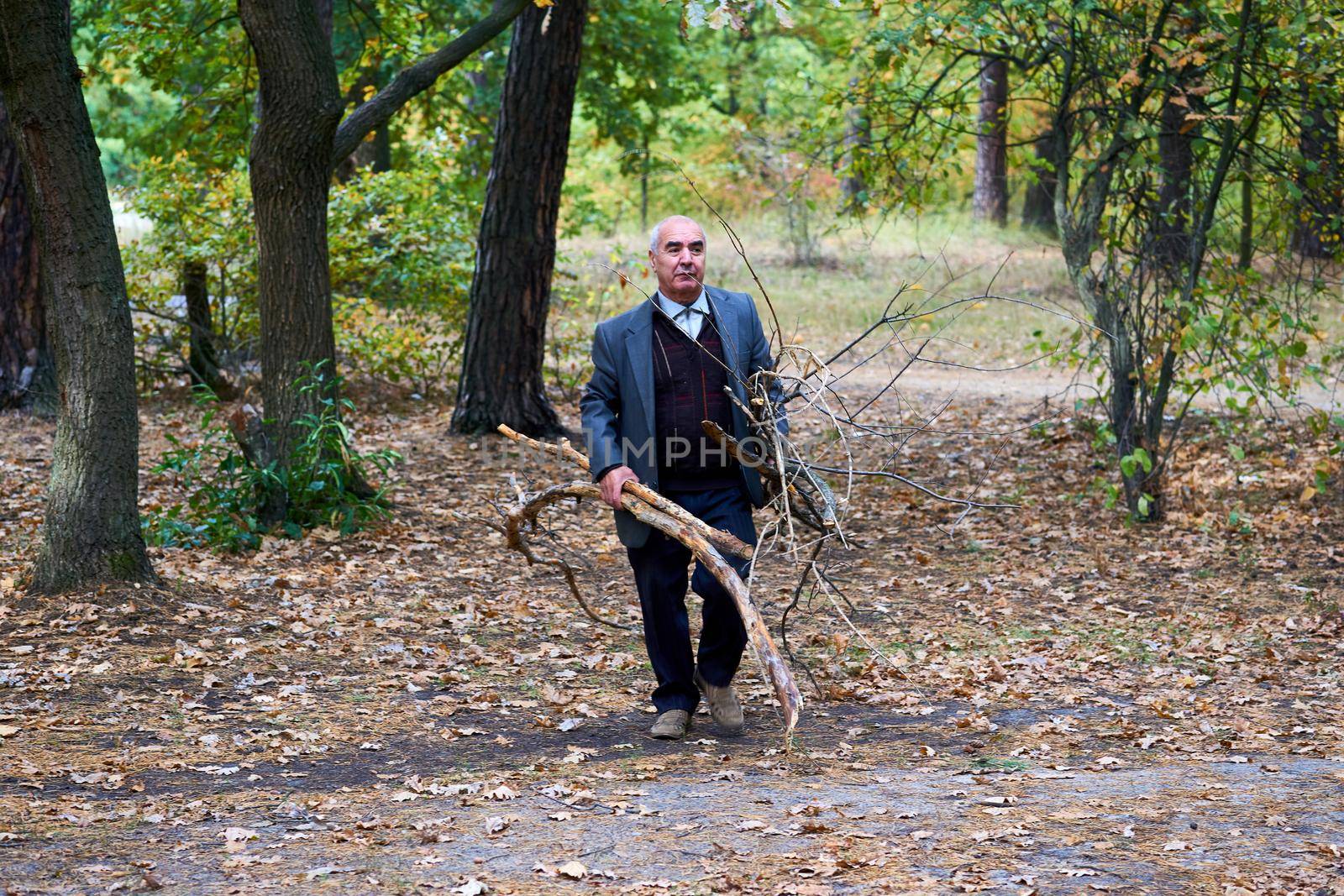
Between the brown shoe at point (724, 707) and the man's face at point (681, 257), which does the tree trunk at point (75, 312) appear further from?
the brown shoe at point (724, 707)

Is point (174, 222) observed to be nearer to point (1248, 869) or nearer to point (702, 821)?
point (702, 821)

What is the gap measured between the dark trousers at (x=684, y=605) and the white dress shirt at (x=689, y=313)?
25.9 inches

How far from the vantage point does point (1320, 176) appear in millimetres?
8703

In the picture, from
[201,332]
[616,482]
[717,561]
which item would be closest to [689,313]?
[616,482]

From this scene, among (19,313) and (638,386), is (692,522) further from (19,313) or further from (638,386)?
(19,313)

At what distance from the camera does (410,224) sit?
12.9 meters

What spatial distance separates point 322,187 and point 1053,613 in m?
5.26

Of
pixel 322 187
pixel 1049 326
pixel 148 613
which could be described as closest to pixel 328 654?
pixel 148 613

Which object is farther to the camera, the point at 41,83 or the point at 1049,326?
the point at 1049,326

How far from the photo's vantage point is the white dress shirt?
5258mm

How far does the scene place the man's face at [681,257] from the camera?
5133 millimetres

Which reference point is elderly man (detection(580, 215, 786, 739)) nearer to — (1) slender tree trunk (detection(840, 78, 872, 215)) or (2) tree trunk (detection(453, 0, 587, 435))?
(1) slender tree trunk (detection(840, 78, 872, 215))

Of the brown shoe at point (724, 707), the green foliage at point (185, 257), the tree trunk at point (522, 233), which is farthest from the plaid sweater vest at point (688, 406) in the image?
the green foliage at point (185, 257)

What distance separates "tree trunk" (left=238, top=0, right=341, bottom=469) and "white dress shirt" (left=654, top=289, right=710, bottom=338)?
13.0 feet
